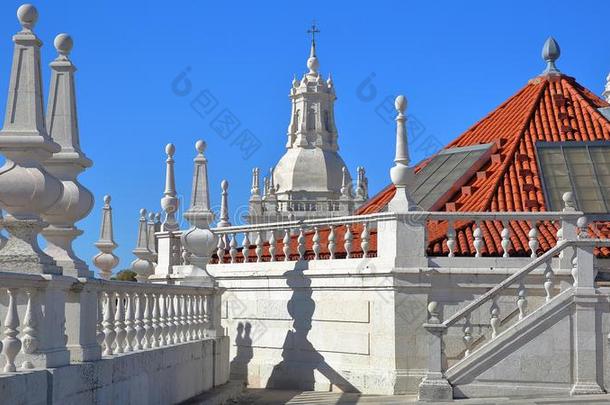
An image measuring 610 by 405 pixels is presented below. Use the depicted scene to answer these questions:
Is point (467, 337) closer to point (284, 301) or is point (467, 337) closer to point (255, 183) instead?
point (284, 301)

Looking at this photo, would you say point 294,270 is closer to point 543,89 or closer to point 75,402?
point 543,89

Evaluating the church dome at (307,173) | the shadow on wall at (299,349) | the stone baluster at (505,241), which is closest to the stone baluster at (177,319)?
the shadow on wall at (299,349)

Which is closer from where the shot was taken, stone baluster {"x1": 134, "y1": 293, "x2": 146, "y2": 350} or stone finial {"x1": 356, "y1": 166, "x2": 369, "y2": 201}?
stone baluster {"x1": 134, "y1": 293, "x2": 146, "y2": 350}

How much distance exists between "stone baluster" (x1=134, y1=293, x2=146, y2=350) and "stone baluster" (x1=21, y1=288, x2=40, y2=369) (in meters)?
4.33

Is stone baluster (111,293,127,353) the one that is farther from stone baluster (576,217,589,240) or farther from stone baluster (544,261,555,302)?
stone baluster (576,217,589,240)

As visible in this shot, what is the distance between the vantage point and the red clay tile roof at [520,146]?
2041 centimetres

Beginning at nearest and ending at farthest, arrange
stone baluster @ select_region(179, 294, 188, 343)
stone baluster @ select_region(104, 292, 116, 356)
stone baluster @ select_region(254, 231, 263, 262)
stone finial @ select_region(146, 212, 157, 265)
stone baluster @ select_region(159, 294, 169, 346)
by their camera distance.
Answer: stone baluster @ select_region(104, 292, 116, 356) → stone baluster @ select_region(159, 294, 169, 346) → stone baluster @ select_region(179, 294, 188, 343) → stone baluster @ select_region(254, 231, 263, 262) → stone finial @ select_region(146, 212, 157, 265)

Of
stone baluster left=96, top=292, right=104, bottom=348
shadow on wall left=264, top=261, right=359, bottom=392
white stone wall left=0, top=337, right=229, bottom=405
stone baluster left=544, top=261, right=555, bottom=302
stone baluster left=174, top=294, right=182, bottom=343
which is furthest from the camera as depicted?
shadow on wall left=264, top=261, right=359, bottom=392

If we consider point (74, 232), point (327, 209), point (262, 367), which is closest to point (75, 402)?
point (74, 232)

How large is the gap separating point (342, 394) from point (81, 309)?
9.15 meters

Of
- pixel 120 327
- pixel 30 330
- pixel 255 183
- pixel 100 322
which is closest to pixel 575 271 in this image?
pixel 120 327

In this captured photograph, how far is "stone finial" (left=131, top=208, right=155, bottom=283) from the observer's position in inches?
1131

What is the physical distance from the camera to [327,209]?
3612 inches

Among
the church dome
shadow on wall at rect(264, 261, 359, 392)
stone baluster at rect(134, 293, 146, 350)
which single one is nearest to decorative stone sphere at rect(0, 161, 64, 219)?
stone baluster at rect(134, 293, 146, 350)
